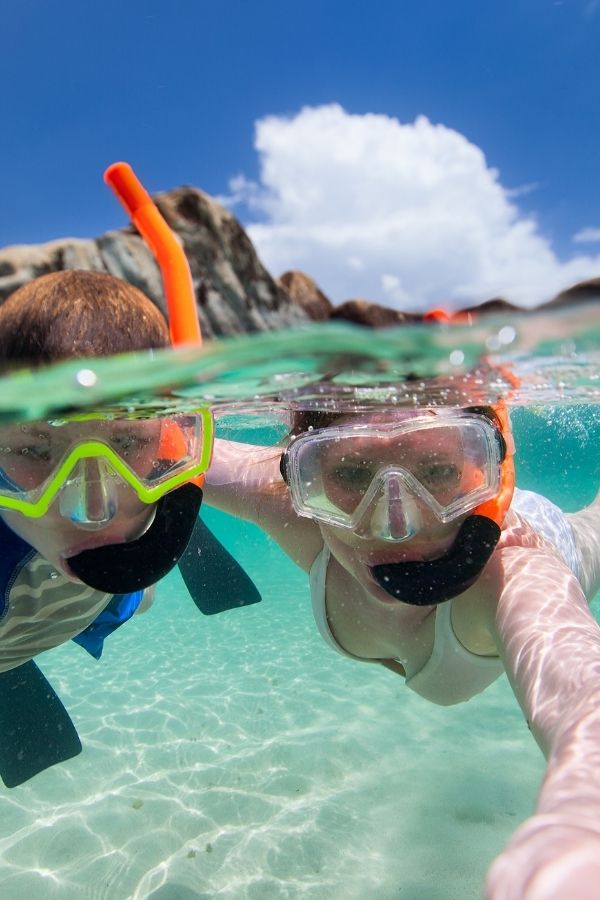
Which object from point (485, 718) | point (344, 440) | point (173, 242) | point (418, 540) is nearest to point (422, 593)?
point (418, 540)

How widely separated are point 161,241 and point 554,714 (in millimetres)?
3262

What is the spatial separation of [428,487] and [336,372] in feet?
4.69

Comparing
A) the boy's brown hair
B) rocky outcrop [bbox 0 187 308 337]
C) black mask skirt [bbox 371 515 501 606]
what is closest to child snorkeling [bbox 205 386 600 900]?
black mask skirt [bbox 371 515 501 606]

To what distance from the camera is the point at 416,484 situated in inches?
120

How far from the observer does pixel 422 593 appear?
2.79 m

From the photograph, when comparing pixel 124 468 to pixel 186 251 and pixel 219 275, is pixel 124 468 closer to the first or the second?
pixel 219 275

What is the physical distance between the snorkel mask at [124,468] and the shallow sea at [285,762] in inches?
9.8

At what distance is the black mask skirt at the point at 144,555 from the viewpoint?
9.99 ft

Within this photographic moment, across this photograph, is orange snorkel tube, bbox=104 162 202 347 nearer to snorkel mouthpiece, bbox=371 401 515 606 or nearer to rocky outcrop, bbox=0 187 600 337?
rocky outcrop, bbox=0 187 600 337

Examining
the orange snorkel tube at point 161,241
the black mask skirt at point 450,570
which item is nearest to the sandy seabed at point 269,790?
the black mask skirt at point 450,570

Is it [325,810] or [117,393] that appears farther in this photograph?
[325,810]

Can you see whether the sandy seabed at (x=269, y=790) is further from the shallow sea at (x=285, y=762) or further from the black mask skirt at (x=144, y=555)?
the black mask skirt at (x=144, y=555)

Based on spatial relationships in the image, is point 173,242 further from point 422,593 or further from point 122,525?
point 422,593

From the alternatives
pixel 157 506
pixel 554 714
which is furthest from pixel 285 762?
pixel 554 714
